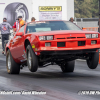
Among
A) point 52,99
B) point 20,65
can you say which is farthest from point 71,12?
point 52,99

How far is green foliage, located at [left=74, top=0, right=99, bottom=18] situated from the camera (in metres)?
102

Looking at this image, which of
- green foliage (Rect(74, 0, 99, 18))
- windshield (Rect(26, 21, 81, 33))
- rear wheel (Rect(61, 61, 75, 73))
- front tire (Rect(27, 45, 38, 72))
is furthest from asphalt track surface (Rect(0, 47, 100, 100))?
green foliage (Rect(74, 0, 99, 18))

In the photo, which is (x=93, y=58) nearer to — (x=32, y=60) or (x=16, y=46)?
(x=32, y=60)

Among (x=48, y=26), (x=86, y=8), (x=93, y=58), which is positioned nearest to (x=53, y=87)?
(x=93, y=58)

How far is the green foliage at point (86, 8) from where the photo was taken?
335 feet

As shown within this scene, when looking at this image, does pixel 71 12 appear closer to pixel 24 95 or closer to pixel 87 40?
pixel 87 40

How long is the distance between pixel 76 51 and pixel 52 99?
2672mm

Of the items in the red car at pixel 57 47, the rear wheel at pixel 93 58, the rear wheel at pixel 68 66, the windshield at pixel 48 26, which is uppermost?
Answer: the windshield at pixel 48 26

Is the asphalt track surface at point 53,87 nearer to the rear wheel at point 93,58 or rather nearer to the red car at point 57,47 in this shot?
the rear wheel at point 93,58

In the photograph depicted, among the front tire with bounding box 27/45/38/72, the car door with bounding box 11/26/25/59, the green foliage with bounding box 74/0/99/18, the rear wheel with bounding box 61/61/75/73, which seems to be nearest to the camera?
the front tire with bounding box 27/45/38/72

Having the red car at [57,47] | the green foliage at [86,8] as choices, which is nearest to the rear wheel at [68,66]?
the red car at [57,47]

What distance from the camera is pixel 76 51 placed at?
880 centimetres

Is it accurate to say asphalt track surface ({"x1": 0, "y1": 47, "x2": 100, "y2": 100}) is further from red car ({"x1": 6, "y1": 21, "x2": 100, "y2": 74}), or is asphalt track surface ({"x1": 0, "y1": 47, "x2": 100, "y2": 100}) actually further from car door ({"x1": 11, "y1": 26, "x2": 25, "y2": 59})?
car door ({"x1": 11, "y1": 26, "x2": 25, "y2": 59})

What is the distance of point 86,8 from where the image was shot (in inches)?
4067
